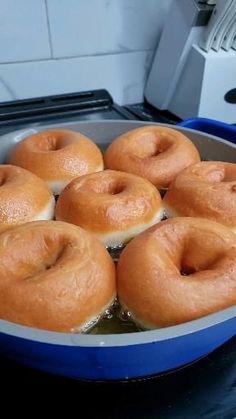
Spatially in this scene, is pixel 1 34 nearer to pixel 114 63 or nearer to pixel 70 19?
pixel 70 19

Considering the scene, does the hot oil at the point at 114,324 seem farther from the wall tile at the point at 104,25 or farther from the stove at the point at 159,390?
the wall tile at the point at 104,25

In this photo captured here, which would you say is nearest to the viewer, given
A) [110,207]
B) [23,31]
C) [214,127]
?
[110,207]

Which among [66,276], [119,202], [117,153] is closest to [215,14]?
[117,153]

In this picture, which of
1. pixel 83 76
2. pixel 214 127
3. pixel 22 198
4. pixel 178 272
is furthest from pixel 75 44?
pixel 178 272

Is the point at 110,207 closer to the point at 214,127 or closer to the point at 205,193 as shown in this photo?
the point at 205,193

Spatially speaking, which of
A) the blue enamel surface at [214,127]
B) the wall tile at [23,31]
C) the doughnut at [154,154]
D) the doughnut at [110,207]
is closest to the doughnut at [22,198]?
the doughnut at [110,207]
